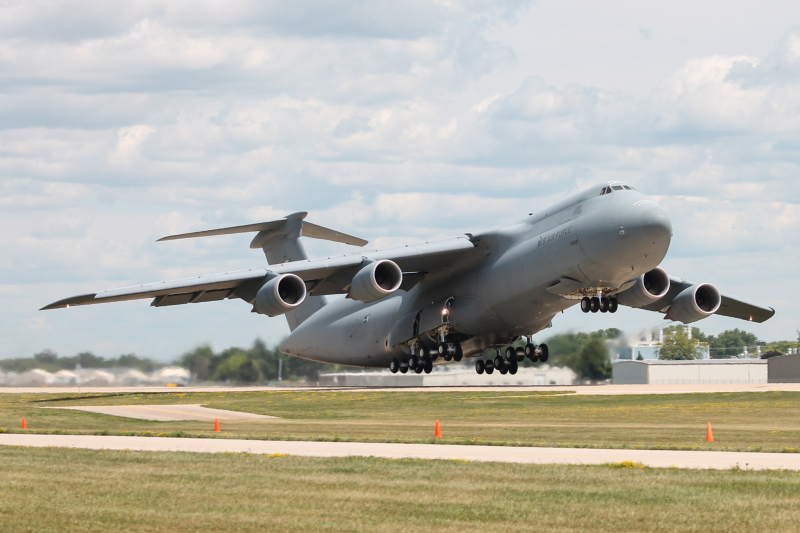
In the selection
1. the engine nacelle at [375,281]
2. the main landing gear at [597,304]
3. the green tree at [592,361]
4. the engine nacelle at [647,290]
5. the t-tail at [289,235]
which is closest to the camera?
the engine nacelle at [375,281]

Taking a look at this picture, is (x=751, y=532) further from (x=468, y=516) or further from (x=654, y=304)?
(x=654, y=304)

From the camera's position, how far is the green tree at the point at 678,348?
73.2m

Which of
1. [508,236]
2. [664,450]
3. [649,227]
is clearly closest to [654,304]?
[508,236]

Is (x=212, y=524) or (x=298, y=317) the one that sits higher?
(x=298, y=317)

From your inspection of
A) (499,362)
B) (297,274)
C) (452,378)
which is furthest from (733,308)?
(452,378)

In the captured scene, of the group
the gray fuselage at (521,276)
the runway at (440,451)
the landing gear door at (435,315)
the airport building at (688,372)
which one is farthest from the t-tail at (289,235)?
the airport building at (688,372)

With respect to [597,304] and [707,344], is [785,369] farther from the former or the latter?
[597,304]

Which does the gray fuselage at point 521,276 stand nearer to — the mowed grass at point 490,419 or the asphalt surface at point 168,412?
the mowed grass at point 490,419

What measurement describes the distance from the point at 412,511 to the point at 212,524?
2.05m

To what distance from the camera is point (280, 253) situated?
130ft

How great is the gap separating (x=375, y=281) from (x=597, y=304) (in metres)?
6.55

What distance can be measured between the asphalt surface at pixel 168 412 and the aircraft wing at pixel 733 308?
1437 centimetres

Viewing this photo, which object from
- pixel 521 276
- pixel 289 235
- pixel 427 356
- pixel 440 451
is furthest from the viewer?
pixel 289 235

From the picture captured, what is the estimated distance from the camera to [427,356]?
110 feet
